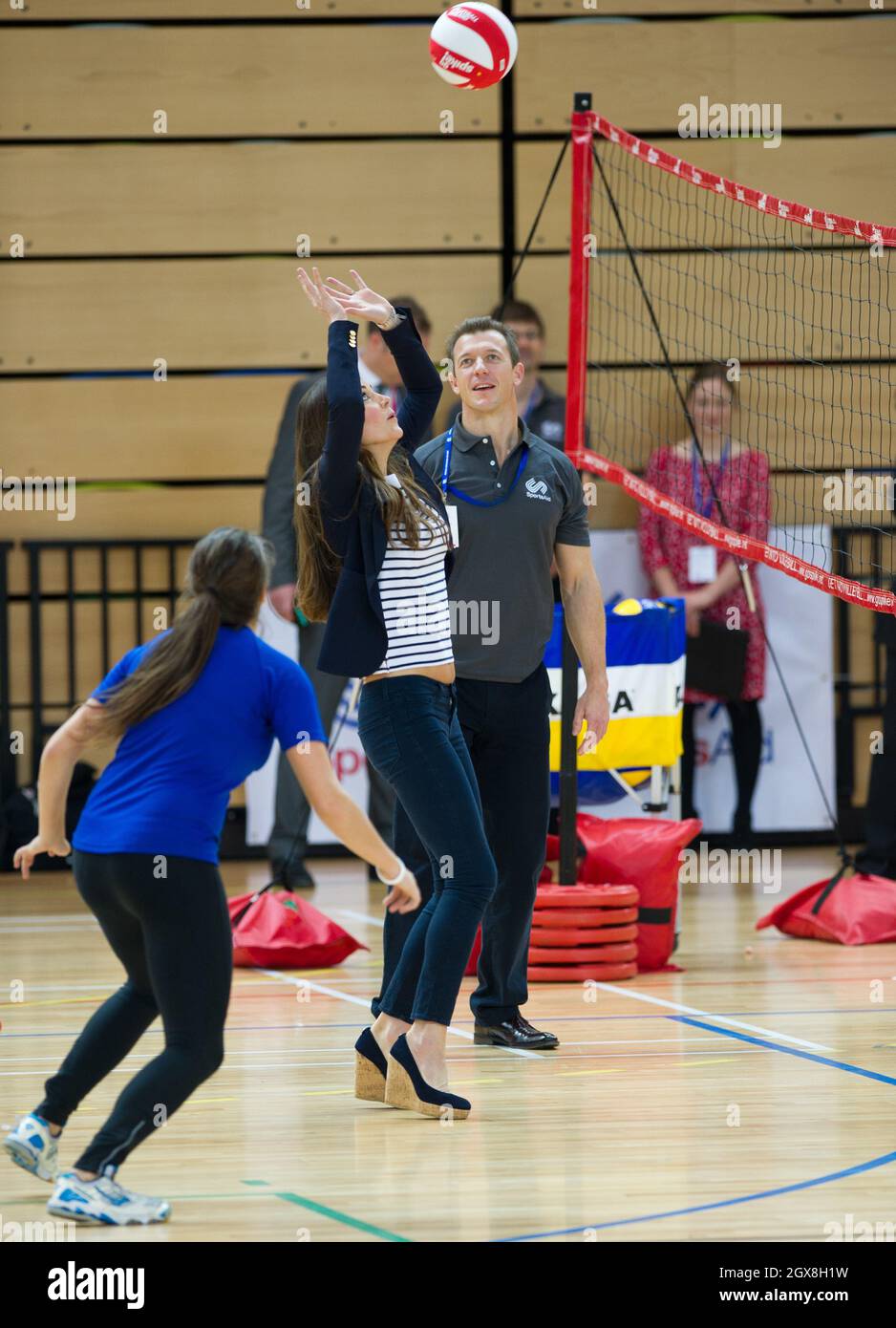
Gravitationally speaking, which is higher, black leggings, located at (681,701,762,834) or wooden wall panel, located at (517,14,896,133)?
wooden wall panel, located at (517,14,896,133)

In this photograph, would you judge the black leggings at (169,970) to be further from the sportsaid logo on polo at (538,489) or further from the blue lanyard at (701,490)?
the blue lanyard at (701,490)

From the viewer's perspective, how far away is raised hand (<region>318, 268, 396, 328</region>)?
167 inches

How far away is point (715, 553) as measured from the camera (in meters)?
8.64

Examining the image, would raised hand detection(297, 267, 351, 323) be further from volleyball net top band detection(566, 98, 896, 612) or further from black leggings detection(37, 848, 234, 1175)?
volleyball net top band detection(566, 98, 896, 612)

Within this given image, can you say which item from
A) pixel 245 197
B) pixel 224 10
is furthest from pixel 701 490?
pixel 224 10

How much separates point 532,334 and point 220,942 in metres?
5.37

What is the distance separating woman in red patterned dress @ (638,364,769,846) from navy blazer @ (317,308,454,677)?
14.4 feet

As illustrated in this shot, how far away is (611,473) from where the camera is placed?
625 centimetres

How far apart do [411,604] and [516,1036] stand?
145 centimetres

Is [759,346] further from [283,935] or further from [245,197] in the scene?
[283,935]

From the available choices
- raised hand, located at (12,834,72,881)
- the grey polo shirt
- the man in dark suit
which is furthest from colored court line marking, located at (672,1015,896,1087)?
the man in dark suit

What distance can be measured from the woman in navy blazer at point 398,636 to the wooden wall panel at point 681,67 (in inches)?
203
